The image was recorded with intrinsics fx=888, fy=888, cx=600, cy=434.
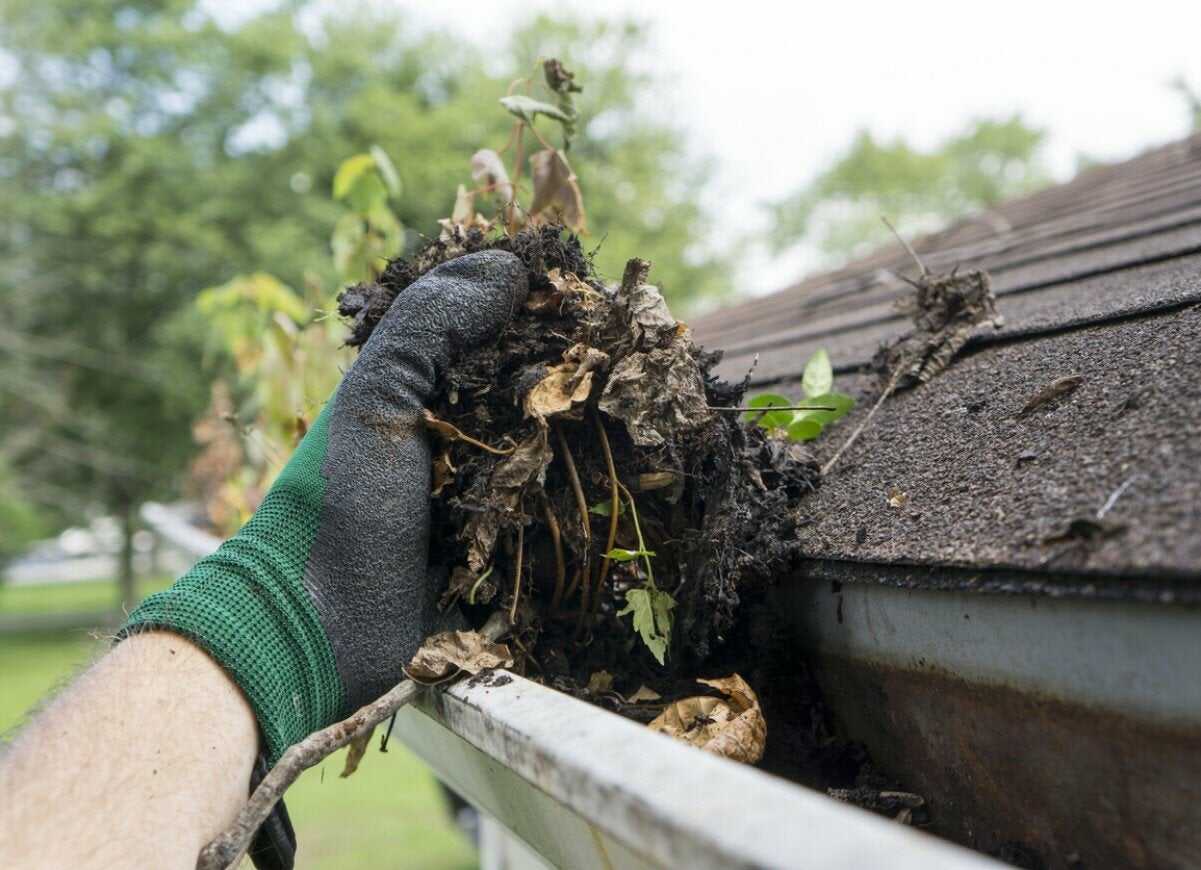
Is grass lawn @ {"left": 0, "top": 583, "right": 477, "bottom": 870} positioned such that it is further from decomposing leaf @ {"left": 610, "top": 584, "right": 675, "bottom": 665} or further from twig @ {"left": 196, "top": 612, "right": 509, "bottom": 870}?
decomposing leaf @ {"left": 610, "top": 584, "right": 675, "bottom": 665}

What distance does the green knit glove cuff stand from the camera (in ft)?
3.27

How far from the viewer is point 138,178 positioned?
13.7m

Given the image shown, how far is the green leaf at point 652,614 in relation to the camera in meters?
1.08

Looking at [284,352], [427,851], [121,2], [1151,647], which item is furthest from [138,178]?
[1151,647]

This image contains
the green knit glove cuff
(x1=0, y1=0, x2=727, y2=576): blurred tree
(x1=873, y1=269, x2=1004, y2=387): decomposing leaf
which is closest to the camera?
the green knit glove cuff

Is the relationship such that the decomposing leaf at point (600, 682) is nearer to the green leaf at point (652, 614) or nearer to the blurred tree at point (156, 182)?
the green leaf at point (652, 614)

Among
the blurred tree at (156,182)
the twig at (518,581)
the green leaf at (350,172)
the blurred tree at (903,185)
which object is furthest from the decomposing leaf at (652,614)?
the blurred tree at (903,185)

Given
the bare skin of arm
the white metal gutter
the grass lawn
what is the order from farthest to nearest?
the grass lawn
the bare skin of arm
the white metal gutter

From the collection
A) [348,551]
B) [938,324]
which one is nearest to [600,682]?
[348,551]

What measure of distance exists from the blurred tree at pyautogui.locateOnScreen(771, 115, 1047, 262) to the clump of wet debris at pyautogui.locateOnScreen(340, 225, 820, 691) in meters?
26.2

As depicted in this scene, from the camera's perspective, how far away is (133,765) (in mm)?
925

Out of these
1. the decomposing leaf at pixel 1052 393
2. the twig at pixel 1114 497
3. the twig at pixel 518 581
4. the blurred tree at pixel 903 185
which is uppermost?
the blurred tree at pixel 903 185

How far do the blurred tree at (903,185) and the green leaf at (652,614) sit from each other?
86.3 feet

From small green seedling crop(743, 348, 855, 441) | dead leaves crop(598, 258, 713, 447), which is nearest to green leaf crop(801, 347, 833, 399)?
small green seedling crop(743, 348, 855, 441)
